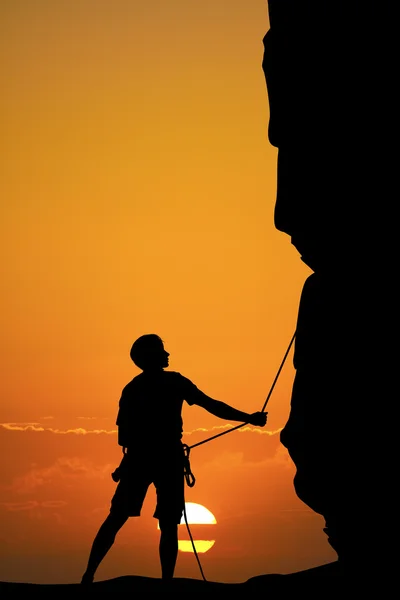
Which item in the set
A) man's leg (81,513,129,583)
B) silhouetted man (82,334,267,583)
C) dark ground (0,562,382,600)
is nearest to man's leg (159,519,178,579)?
silhouetted man (82,334,267,583)

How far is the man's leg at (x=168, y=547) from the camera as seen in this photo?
988 cm

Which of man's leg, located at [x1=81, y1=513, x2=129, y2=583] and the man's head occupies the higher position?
the man's head

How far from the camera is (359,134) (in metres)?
8.40

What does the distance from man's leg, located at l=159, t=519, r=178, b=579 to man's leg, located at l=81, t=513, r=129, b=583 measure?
1.62ft

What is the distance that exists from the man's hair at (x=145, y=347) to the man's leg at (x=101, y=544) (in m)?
1.74

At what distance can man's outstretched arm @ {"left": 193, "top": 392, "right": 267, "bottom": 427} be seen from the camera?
10227mm

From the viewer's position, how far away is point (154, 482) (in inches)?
404

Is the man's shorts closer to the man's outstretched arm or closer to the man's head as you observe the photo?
the man's outstretched arm

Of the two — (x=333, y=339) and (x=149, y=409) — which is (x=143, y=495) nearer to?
(x=149, y=409)

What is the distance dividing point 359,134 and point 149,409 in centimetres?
393

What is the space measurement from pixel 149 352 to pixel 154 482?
150cm

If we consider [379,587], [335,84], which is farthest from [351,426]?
[335,84]

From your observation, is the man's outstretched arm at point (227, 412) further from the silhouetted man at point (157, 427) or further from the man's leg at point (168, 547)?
the man's leg at point (168, 547)

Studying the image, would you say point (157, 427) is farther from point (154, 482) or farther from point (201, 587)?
point (201, 587)
